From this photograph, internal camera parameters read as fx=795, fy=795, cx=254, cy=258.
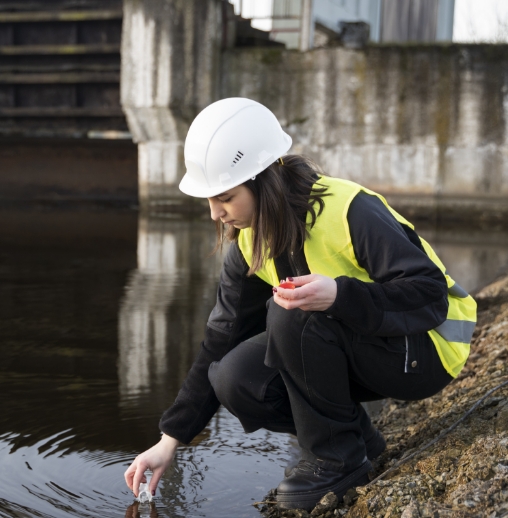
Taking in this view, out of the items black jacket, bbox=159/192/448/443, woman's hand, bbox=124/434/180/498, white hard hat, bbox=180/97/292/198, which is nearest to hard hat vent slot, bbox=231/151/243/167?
white hard hat, bbox=180/97/292/198

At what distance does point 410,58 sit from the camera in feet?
30.8

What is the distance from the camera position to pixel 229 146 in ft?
6.11

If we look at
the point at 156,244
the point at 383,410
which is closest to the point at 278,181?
the point at 383,410

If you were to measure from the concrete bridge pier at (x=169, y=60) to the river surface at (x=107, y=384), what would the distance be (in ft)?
11.3

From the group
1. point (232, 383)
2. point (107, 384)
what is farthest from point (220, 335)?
point (107, 384)

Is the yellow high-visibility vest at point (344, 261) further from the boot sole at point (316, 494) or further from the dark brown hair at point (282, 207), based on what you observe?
the boot sole at point (316, 494)

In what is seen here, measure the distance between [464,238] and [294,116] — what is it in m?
2.83

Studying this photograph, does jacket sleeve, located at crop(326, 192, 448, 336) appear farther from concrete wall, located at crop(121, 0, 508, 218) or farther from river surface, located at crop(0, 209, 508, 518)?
concrete wall, located at crop(121, 0, 508, 218)

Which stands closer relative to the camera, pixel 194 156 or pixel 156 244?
pixel 194 156

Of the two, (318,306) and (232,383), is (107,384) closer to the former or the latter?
(232,383)

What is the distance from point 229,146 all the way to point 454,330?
2.30 ft

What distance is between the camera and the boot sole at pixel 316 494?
74.4 inches

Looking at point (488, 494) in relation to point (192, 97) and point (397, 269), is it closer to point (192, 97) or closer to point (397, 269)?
point (397, 269)

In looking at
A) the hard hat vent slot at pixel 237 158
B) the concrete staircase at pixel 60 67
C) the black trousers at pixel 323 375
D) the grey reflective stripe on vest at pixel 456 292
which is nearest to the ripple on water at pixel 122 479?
the black trousers at pixel 323 375
